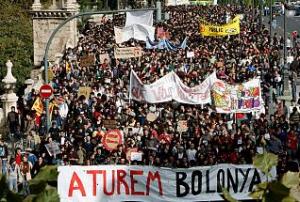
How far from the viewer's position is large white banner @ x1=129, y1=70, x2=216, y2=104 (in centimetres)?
1945

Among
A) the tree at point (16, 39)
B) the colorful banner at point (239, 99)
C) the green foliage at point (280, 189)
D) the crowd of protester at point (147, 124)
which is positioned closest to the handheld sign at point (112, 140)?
the crowd of protester at point (147, 124)

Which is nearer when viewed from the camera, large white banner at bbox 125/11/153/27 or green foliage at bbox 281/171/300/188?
green foliage at bbox 281/171/300/188

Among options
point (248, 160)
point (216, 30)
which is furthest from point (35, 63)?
point (248, 160)

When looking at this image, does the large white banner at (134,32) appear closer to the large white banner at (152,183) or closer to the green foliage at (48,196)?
the large white banner at (152,183)

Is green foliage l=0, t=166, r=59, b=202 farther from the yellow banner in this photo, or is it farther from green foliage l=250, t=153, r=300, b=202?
the yellow banner

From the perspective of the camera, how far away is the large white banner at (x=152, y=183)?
1132cm

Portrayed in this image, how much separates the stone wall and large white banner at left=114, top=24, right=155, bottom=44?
7966mm

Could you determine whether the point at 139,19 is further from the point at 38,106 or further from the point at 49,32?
the point at 38,106

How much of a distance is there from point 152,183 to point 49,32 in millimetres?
29226

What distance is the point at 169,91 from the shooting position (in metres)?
19.6

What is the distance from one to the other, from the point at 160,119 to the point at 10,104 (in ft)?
22.8

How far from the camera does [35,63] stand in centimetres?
3981

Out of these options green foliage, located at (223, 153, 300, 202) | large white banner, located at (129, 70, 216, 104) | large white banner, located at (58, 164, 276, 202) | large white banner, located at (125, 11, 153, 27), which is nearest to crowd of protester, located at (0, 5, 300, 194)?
large white banner, located at (129, 70, 216, 104)

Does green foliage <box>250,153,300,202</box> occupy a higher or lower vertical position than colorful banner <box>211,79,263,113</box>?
higher
